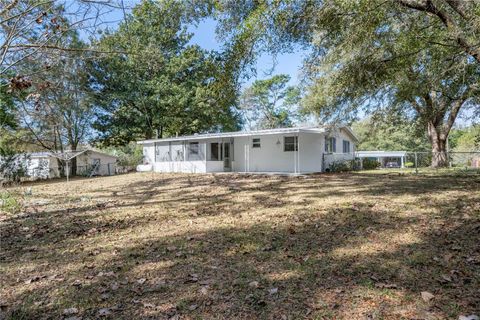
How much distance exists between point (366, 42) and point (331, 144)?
45.4ft

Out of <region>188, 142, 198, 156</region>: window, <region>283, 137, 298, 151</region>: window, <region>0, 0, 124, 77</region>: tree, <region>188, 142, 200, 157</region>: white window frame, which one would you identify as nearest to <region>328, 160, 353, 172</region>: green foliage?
<region>283, 137, 298, 151</region>: window

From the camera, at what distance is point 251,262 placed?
3.92 metres

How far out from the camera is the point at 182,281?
11.3ft

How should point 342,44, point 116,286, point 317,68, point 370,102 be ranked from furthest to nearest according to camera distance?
1. point 370,102
2. point 317,68
3. point 342,44
4. point 116,286

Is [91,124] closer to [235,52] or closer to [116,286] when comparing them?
[235,52]

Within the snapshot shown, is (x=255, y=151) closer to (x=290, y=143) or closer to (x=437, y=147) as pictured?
(x=290, y=143)

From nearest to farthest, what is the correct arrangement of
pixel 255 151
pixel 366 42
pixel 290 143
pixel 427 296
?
pixel 427 296 → pixel 366 42 → pixel 290 143 → pixel 255 151

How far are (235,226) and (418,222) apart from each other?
3139 mm

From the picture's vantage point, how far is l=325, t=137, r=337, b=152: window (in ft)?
65.3

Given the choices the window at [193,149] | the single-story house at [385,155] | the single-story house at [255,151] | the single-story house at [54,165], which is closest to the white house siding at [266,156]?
the single-story house at [255,151]

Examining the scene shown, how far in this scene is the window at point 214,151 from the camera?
785 inches

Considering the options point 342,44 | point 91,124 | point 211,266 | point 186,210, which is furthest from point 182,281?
point 91,124

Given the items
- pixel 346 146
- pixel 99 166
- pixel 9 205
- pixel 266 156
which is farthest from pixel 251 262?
pixel 99 166

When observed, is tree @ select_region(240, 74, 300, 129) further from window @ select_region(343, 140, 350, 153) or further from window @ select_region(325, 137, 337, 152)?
window @ select_region(325, 137, 337, 152)
